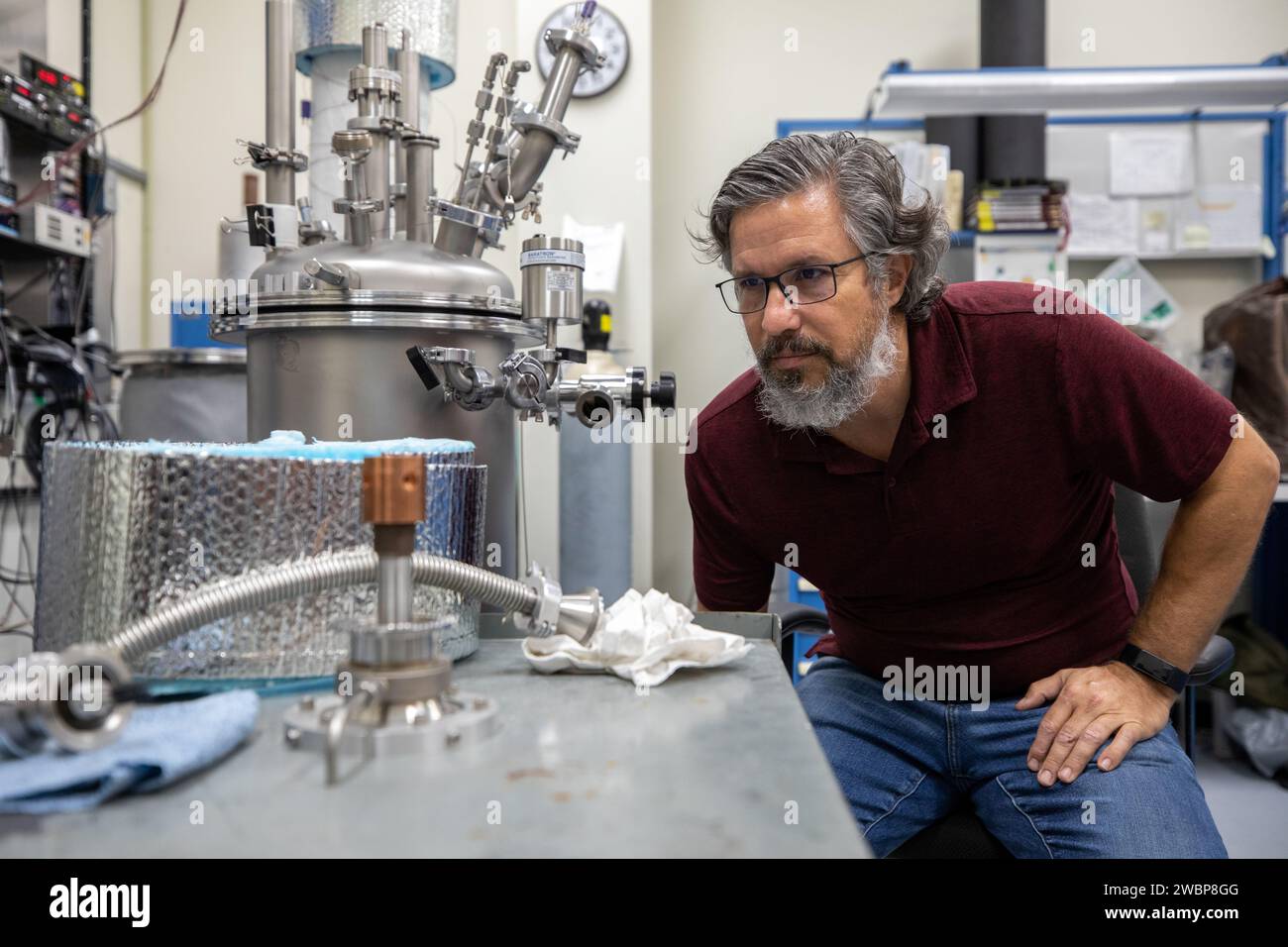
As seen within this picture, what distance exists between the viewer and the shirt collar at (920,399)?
112cm

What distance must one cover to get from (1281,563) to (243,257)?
2800 millimetres

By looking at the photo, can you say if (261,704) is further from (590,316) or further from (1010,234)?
(1010,234)

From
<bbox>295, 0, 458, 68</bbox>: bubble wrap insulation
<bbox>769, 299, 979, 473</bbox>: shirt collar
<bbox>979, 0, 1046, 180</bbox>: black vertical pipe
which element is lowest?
<bbox>769, 299, 979, 473</bbox>: shirt collar

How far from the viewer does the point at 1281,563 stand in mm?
2783

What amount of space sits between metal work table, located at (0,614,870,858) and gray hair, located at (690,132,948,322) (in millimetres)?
690

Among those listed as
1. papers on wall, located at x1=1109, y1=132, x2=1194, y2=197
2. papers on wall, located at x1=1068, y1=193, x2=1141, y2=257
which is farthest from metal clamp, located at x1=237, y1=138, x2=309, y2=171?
papers on wall, located at x1=1109, y1=132, x2=1194, y2=197

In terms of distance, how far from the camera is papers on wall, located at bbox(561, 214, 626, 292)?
3119 millimetres

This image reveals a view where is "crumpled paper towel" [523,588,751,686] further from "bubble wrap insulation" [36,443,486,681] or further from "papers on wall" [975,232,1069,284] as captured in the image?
"papers on wall" [975,232,1069,284]

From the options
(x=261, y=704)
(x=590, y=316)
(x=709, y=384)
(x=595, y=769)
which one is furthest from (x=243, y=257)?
(x=709, y=384)

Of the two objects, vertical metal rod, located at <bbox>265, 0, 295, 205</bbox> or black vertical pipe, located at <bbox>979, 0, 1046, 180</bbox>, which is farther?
black vertical pipe, located at <bbox>979, 0, 1046, 180</bbox>

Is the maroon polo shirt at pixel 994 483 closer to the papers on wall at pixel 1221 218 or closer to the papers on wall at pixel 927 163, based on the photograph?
the papers on wall at pixel 927 163

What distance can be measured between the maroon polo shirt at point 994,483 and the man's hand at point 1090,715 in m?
0.06

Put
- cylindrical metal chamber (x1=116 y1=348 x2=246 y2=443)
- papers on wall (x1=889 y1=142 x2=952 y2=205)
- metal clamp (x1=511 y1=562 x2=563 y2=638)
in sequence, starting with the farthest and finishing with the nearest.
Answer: papers on wall (x1=889 y1=142 x2=952 y2=205) < cylindrical metal chamber (x1=116 y1=348 x2=246 y2=443) < metal clamp (x1=511 y1=562 x2=563 y2=638)

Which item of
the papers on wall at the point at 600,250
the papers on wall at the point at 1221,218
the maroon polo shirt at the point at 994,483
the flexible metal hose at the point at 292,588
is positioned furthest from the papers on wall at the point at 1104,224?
the flexible metal hose at the point at 292,588
